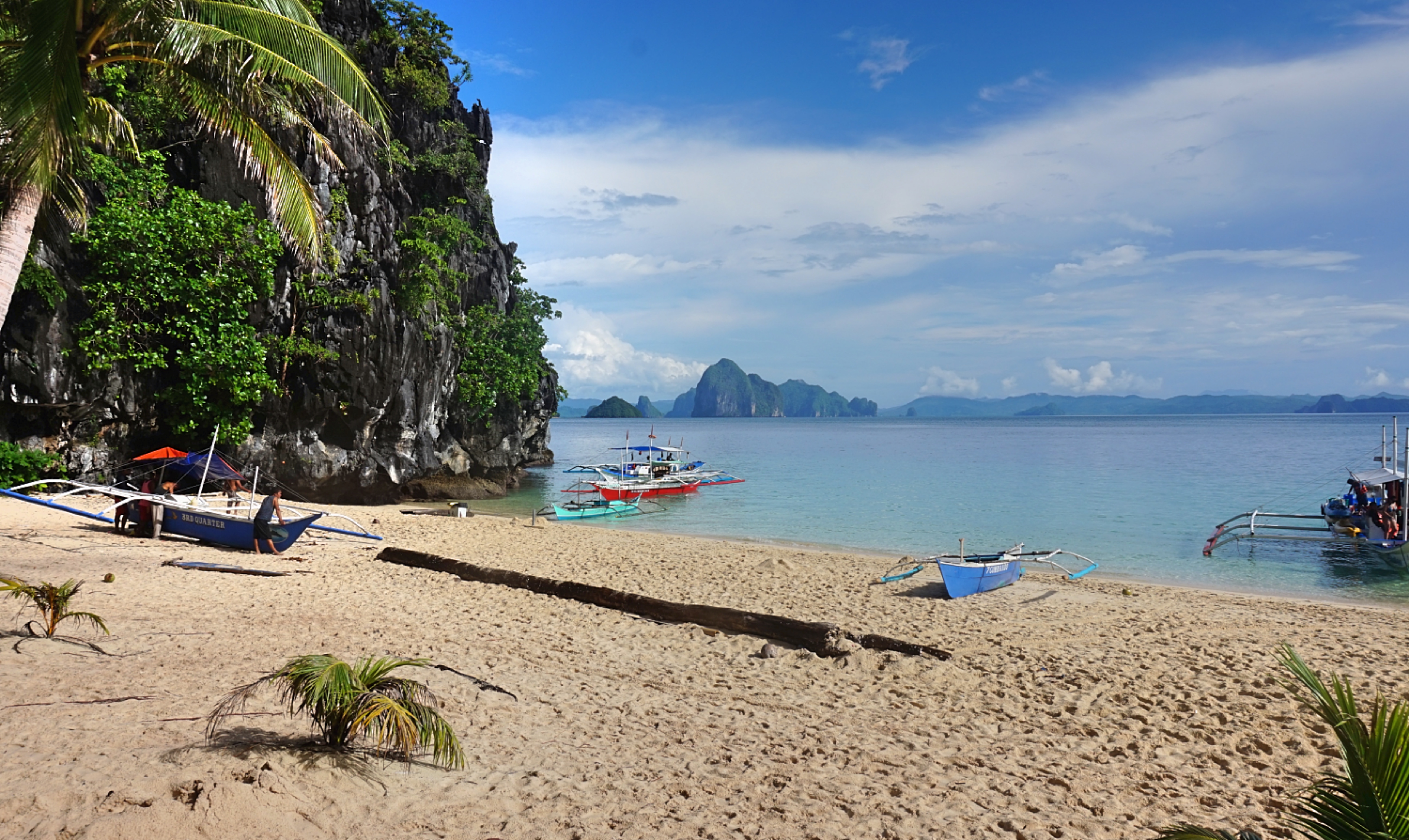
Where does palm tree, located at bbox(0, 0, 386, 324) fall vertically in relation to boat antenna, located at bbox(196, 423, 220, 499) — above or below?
above

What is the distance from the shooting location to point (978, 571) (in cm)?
1339

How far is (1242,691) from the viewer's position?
25.5 ft

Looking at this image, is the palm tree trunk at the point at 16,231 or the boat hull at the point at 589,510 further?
the boat hull at the point at 589,510

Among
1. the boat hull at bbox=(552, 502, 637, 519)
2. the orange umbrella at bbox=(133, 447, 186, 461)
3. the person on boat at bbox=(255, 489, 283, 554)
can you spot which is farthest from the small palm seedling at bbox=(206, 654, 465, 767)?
the boat hull at bbox=(552, 502, 637, 519)

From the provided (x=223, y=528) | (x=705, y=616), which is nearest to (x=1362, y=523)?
(x=705, y=616)

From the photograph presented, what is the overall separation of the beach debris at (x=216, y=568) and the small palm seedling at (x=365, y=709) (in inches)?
286

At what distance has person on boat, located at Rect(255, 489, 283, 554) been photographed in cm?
1347

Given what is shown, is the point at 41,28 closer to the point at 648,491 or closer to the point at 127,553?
the point at 127,553

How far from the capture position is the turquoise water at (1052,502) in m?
19.4

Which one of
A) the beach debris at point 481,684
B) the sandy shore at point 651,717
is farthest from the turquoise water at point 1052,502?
the beach debris at point 481,684

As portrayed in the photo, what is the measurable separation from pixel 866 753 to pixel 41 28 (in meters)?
9.27

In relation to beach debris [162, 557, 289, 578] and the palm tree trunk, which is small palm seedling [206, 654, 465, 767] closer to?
the palm tree trunk

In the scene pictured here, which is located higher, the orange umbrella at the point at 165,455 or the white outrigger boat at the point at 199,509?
the orange umbrella at the point at 165,455

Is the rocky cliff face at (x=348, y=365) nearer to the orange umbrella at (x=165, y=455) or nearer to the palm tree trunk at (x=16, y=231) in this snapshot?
the orange umbrella at (x=165, y=455)
